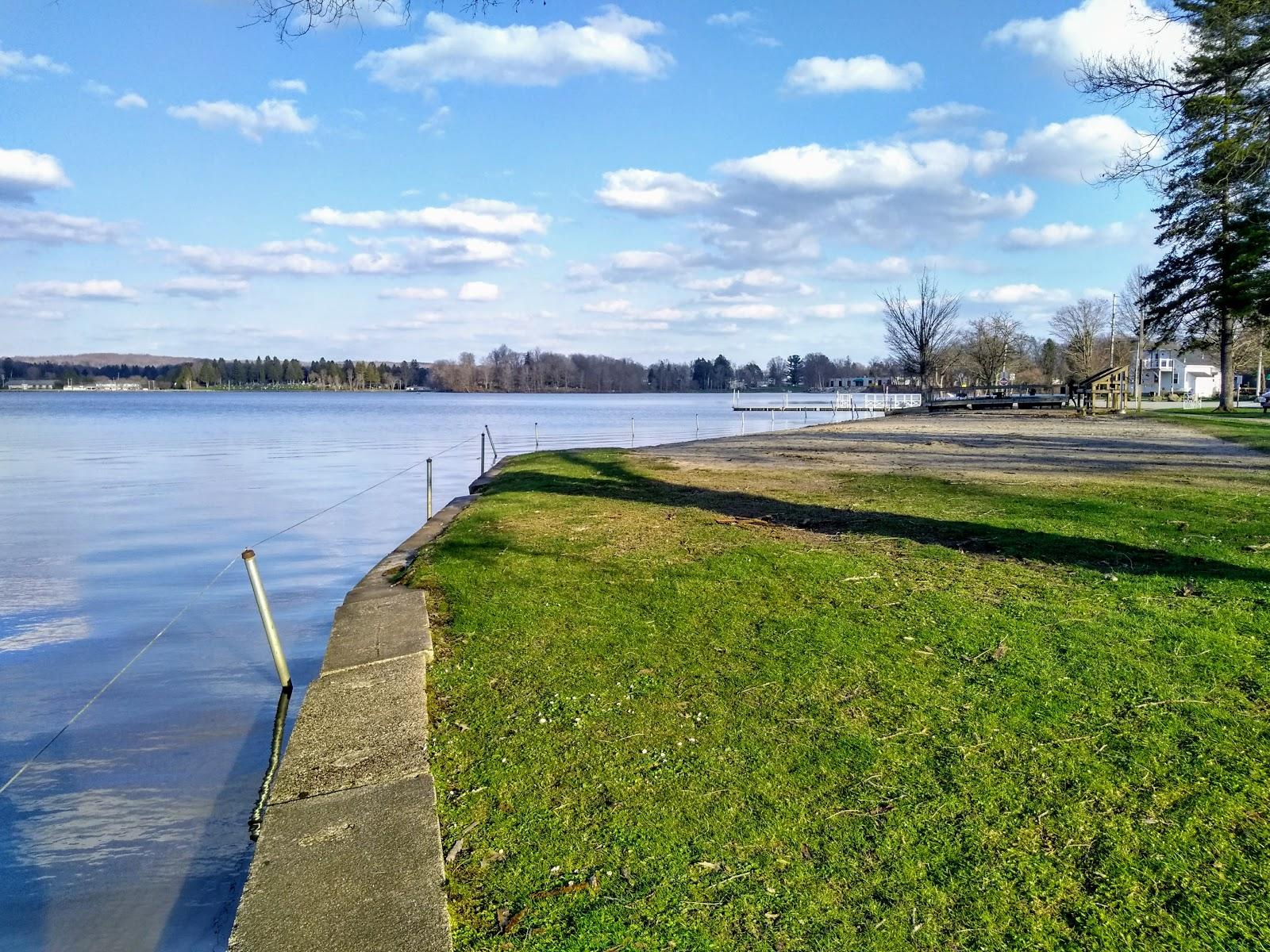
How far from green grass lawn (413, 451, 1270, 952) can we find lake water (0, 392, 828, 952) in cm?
131

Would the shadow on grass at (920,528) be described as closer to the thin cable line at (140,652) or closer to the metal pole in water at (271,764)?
the thin cable line at (140,652)

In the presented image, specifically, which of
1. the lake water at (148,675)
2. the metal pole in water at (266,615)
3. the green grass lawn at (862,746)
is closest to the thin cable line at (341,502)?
the lake water at (148,675)

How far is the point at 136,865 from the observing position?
4.04m

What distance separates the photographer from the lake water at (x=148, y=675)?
3.84 metres

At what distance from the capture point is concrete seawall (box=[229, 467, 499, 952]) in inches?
111

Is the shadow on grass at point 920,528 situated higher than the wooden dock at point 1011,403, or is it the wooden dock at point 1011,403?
the wooden dock at point 1011,403

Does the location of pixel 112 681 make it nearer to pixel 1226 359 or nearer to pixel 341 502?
pixel 341 502

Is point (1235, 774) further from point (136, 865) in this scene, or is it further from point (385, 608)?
point (385, 608)

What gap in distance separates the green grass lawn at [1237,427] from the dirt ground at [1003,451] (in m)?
0.57

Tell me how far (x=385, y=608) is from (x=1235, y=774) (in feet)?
17.4

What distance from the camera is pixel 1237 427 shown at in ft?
87.7

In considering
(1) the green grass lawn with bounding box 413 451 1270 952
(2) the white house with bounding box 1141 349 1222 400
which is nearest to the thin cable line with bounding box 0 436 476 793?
(1) the green grass lawn with bounding box 413 451 1270 952

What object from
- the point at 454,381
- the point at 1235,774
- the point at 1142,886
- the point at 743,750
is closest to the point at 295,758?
the point at 743,750

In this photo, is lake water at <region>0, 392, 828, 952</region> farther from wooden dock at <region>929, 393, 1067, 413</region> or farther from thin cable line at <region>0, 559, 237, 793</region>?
wooden dock at <region>929, 393, 1067, 413</region>
